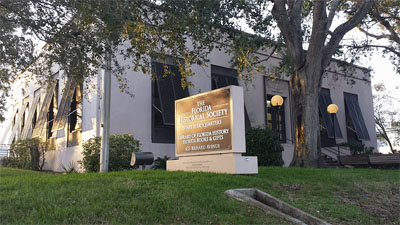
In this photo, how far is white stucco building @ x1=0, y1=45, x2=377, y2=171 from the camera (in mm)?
16688

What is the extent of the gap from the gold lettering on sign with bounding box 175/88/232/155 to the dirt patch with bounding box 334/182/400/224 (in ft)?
10.6

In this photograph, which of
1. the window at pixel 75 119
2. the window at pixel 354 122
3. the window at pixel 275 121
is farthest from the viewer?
the window at pixel 354 122

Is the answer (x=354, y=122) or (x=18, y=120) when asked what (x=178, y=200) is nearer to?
(x=354, y=122)

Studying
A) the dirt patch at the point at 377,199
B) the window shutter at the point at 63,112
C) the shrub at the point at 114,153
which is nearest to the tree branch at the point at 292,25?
the dirt patch at the point at 377,199

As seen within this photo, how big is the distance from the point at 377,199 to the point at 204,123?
4847 millimetres

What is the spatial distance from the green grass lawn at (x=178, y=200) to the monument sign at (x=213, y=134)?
0.85 meters

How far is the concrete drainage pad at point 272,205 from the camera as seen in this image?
7.01 metres

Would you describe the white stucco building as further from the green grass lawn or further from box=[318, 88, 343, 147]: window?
the green grass lawn

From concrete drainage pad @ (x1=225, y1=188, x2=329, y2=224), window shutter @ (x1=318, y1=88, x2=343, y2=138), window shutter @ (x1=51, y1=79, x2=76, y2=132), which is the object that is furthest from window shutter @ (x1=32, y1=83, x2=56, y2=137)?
window shutter @ (x1=318, y1=88, x2=343, y2=138)

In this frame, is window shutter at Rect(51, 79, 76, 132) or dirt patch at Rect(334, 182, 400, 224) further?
window shutter at Rect(51, 79, 76, 132)

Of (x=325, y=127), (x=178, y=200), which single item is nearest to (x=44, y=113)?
(x=178, y=200)

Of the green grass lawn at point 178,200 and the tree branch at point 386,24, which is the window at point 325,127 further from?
the green grass lawn at point 178,200

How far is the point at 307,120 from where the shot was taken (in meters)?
14.9

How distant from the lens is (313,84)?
50.0 ft
